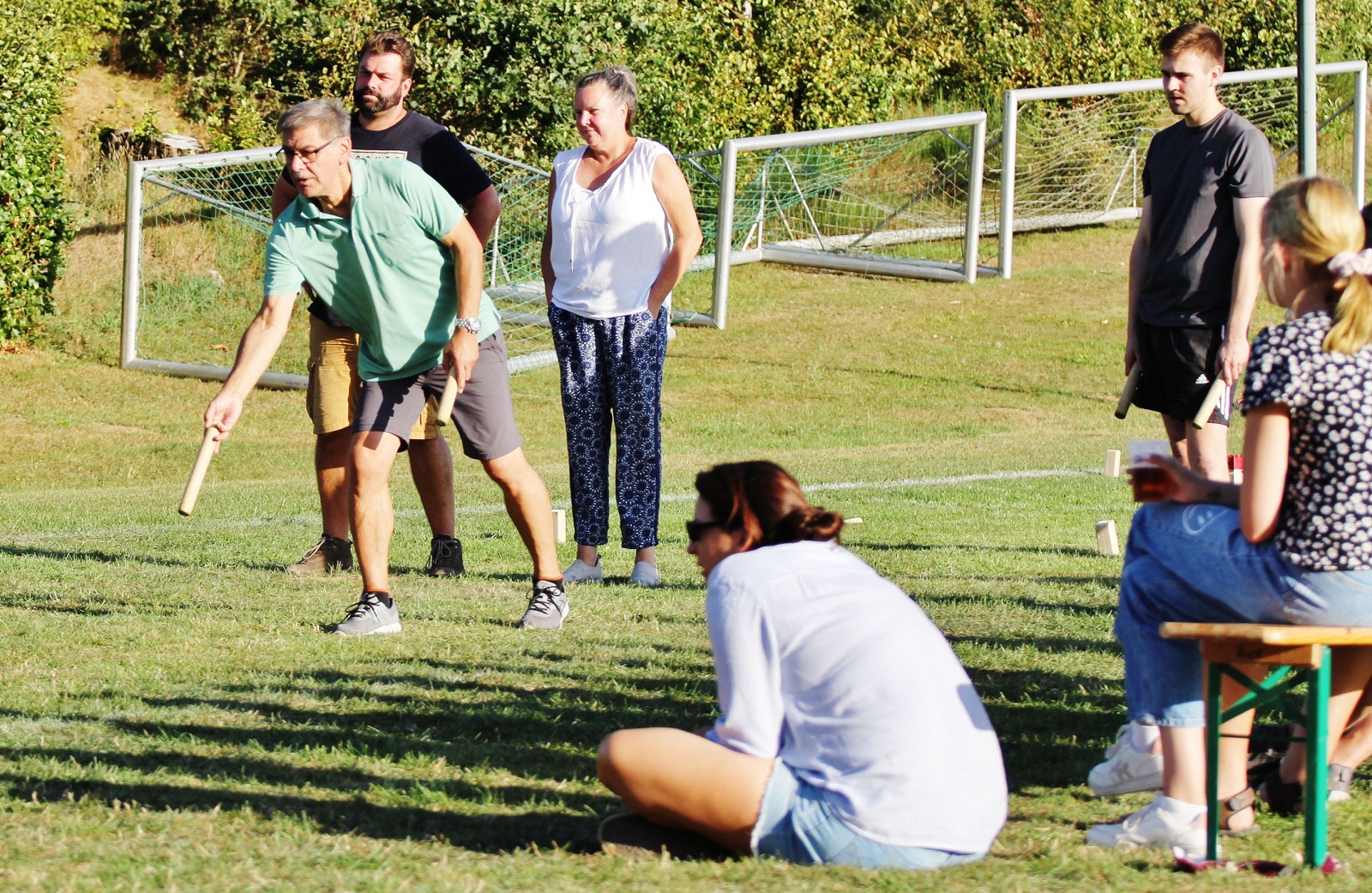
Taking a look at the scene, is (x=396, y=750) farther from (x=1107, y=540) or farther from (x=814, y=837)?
(x=1107, y=540)

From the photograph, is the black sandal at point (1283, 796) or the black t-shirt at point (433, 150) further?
the black t-shirt at point (433, 150)

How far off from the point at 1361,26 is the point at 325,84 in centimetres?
1797

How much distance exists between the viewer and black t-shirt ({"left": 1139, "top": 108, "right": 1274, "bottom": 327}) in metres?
5.89

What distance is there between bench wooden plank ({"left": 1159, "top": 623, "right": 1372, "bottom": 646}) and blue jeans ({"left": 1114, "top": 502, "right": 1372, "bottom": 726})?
4.9 inches

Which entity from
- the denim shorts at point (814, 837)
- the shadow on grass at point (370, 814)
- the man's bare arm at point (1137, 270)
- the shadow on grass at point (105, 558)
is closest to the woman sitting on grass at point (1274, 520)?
the denim shorts at point (814, 837)

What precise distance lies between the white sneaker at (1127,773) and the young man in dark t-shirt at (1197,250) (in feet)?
7.44

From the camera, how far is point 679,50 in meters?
21.1

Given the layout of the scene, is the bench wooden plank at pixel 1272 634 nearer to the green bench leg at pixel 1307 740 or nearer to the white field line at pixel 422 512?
the green bench leg at pixel 1307 740

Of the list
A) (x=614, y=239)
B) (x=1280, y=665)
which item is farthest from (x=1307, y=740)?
(x=614, y=239)

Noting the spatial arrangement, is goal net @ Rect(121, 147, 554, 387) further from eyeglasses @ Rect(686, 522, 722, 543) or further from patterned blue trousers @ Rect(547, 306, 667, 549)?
eyeglasses @ Rect(686, 522, 722, 543)

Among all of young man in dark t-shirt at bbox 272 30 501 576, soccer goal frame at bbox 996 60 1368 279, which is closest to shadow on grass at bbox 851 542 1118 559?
young man in dark t-shirt at bbox 272 30 501 576

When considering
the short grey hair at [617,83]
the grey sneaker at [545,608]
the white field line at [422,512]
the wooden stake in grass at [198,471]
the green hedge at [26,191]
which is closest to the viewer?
the wooden stake in grass at [198,471]

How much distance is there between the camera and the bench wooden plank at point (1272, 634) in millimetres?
3320

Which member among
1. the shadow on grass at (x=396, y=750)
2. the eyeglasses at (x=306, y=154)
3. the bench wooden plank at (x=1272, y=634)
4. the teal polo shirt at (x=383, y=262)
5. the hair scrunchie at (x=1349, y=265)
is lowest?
the shadow on grass at (x=396, y=750)
